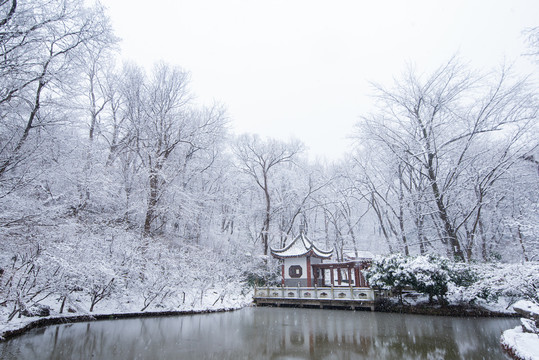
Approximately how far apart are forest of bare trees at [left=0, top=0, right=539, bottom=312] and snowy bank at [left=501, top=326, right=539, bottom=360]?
3882 millimetres

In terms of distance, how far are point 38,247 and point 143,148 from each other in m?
9.85

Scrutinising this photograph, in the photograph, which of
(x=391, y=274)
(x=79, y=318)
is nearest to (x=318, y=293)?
(x=391, y=274)

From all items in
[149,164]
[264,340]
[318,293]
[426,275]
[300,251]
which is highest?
[149,164]

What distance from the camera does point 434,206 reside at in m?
16.5

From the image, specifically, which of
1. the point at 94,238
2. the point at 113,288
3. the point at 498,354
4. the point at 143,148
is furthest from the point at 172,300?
the point at 498,354

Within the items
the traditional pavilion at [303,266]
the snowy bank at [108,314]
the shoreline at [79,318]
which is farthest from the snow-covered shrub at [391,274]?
the shoreline at [79,318]

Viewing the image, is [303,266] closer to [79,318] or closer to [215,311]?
[215,311]

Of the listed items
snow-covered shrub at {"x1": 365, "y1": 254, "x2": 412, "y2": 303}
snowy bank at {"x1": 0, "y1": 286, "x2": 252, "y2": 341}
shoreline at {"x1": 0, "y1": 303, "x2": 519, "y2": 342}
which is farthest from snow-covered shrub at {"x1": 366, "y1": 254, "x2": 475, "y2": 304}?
snowy bank at {"x1": 0, "y1": 286, "x2": 252, "y2": 341}

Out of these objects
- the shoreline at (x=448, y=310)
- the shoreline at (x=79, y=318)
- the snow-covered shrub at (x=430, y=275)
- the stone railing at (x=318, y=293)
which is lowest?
the shoreline at (x=79, y=318)

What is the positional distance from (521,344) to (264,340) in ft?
19.1

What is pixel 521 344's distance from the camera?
20.7 feet

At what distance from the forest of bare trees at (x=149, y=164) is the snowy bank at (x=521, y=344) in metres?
3.88

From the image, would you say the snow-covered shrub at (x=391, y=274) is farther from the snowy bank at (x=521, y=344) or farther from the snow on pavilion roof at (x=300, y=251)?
the snowy bank at (x=521, y=344)

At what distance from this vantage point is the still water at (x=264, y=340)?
261 inches
